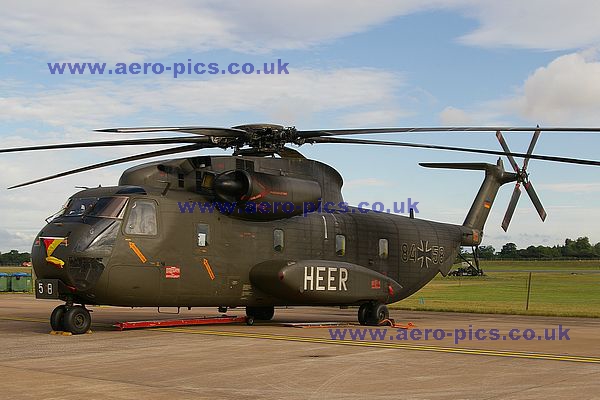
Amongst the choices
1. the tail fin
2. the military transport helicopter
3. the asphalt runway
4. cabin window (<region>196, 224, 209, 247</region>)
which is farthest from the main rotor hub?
the tail fin

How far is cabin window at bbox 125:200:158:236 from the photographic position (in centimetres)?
1662

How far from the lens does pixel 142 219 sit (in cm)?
1681

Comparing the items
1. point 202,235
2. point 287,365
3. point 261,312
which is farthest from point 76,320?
point 287,365

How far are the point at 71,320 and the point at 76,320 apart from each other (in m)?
0.15

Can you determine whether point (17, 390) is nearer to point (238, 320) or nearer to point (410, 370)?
point (410, 370)

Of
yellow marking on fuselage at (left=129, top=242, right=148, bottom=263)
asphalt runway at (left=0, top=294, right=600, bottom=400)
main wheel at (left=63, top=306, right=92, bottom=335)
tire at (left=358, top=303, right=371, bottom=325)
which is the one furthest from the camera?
tire at (left=358, top=303, right=371, bottom=325)

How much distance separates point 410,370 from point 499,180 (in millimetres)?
16188

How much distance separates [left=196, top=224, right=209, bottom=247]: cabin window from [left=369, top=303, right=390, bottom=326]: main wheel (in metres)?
5.37

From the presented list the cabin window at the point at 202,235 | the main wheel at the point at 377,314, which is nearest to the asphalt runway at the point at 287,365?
the main wheel at the point at 377,314

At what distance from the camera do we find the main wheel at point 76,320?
16.2 meters

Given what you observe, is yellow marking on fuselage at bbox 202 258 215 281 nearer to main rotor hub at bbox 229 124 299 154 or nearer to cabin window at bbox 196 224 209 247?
cabin window at bbox 196 224 209 247

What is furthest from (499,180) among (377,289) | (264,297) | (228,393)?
(228,393)

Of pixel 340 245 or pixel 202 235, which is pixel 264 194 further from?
pixel 340 245

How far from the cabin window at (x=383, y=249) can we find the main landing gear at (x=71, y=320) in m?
8.92
